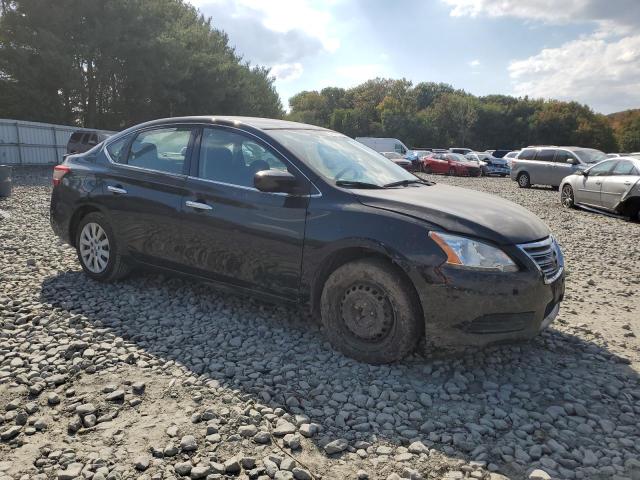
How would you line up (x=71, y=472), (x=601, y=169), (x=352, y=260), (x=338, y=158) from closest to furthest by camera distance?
1. (x=71, y=472)
2. (x=352, y=260)
3. (x=338, y=158)
4. (x=601, y=169)

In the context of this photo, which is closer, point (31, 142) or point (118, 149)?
point (118, 149)

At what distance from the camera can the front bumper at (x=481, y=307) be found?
327 cm

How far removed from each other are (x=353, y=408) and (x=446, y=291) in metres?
0.95

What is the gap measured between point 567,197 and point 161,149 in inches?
479

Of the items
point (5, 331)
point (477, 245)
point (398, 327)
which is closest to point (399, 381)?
point (398, 327)

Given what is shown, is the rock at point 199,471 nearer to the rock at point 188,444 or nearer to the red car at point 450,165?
the rock at point 188,444

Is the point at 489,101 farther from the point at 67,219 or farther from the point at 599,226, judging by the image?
the point at 67,219

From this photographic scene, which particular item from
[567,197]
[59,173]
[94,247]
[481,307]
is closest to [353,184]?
[481,307]

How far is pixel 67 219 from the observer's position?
536 cm

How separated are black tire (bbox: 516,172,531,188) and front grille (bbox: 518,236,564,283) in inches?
709

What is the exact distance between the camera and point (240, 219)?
411cm

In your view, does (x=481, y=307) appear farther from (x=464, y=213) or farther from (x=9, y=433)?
(x=9, y=433)

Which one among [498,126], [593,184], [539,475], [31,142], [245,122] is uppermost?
[498,126]

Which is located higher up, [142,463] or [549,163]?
[549,163]
